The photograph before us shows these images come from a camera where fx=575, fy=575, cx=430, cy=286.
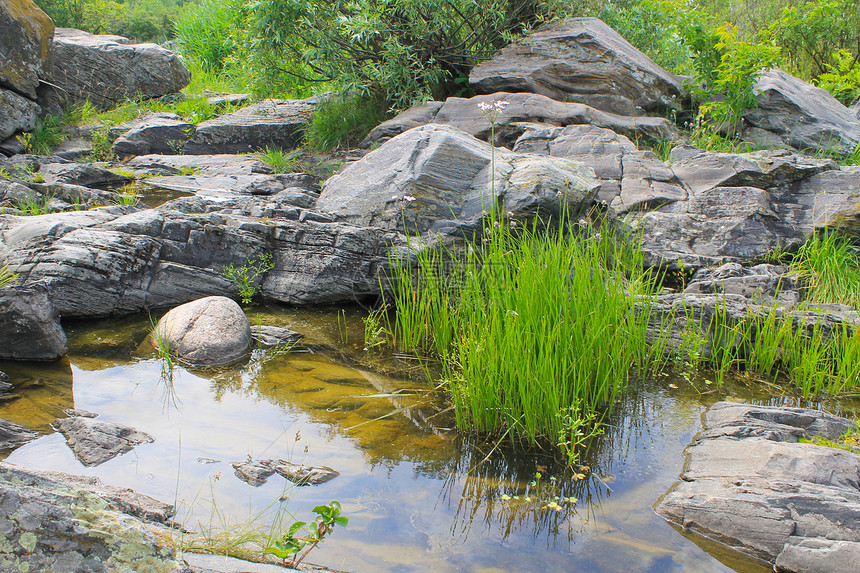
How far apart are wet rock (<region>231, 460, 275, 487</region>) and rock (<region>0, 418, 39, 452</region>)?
1164 mm

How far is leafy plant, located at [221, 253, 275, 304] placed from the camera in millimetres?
5555

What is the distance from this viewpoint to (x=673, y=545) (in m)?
2.64

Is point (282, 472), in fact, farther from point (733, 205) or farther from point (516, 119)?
point (516, 119)

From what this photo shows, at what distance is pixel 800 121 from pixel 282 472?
32.7ft

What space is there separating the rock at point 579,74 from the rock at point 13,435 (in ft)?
26.8

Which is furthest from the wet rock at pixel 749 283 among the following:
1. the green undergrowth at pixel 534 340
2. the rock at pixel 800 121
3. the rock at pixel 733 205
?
the rock at pixel 800 121

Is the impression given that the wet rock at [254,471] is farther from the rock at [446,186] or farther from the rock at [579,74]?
the rock at [579,74]

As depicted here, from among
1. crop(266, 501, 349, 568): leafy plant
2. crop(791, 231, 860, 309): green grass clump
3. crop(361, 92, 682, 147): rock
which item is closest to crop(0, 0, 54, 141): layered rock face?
crop(361, 92, 682, 147): rock

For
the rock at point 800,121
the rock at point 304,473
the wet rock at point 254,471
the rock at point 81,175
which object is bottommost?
the wet rock at point 254,471

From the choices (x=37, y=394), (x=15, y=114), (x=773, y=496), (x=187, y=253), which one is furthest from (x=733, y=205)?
(x=15, y=114)

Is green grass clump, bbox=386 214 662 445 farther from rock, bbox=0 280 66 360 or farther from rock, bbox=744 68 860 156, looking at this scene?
rock, bbox=744 68 860 156

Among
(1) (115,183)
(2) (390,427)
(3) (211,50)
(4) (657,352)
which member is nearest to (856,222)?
(4) (657,352)

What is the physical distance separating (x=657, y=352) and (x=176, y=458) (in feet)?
11.0

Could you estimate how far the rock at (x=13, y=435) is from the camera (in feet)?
10.1
